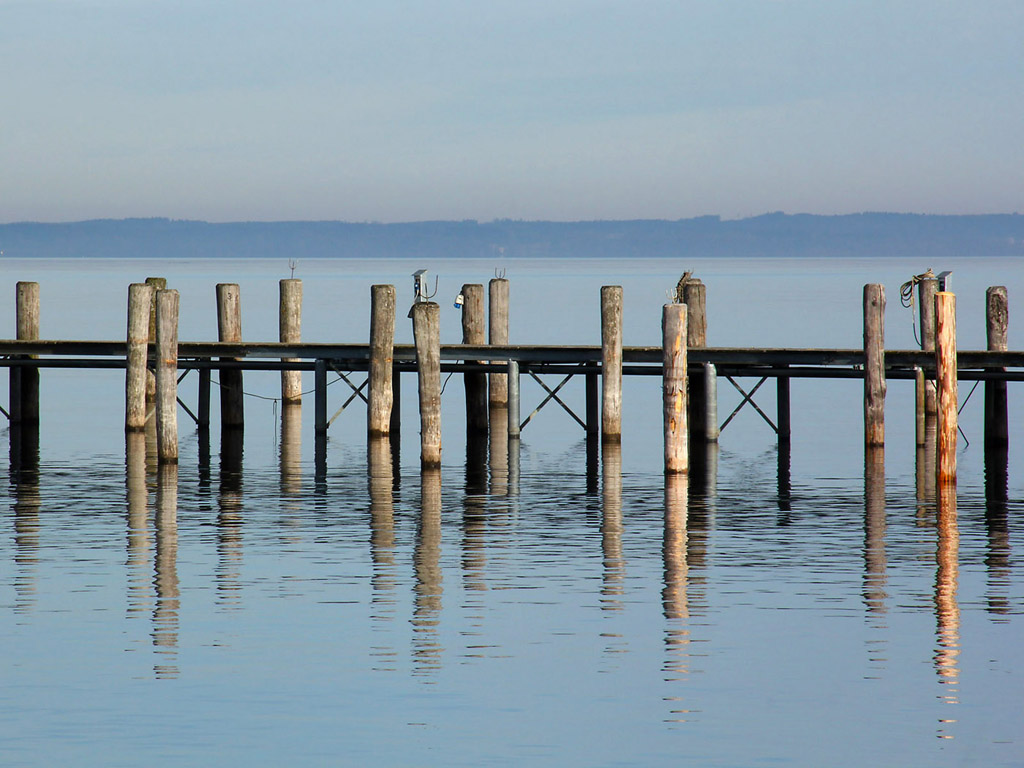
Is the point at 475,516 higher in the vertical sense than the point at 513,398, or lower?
lower

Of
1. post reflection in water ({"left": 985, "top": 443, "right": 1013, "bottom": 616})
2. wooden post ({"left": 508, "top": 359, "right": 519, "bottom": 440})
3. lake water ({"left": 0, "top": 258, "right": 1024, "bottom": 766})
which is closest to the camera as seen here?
lake water ({"left": 0, "top": 258, "right": 1024, "bottom": 766})

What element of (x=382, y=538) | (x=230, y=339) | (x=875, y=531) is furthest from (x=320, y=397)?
(x=875, y=531)

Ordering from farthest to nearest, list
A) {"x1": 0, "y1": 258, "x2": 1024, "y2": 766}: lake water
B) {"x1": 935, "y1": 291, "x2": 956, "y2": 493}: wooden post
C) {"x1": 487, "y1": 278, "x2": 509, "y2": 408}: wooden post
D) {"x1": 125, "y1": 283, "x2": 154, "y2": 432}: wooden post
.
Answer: {"x1": 487, "y1": 278, "x2": 509, "y2": 408}: wooden post → {"x1": 125, "y1": 283, "x2": 154, "y2": 432}: wooden post → {"x1": 935, "y1": 291, "x2": 956, "y2": 493}: wooden post → {"x1": 0, "y1": 258, "x2": 1024, "y2": 766}: lake water

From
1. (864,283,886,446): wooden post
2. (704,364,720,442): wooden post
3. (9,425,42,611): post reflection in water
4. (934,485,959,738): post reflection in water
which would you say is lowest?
(934,485,959,738): post reflection in water

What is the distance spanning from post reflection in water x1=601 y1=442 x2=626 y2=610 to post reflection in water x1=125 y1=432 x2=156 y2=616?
175 inches

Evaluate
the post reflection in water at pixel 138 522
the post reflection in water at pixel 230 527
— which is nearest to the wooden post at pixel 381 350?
the post reflection in water at pixel 230 527

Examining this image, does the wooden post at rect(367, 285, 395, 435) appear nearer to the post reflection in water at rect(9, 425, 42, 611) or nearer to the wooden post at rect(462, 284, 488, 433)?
the wooden post at rect(462, 284, 488, 433)

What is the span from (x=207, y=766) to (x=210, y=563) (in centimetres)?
640

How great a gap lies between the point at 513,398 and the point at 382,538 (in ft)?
29.0

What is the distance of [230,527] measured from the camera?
19.3 meters

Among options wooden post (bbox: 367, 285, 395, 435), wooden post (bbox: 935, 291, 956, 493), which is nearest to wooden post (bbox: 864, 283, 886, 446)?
wooden post (bbox: 935, 291, 956, 493)

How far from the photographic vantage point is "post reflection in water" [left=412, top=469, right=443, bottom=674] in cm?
1323

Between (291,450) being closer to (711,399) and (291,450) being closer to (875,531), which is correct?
(711,399)

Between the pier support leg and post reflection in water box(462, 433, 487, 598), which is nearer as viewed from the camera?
post reflection in water box(462, 433, 487, 598)
